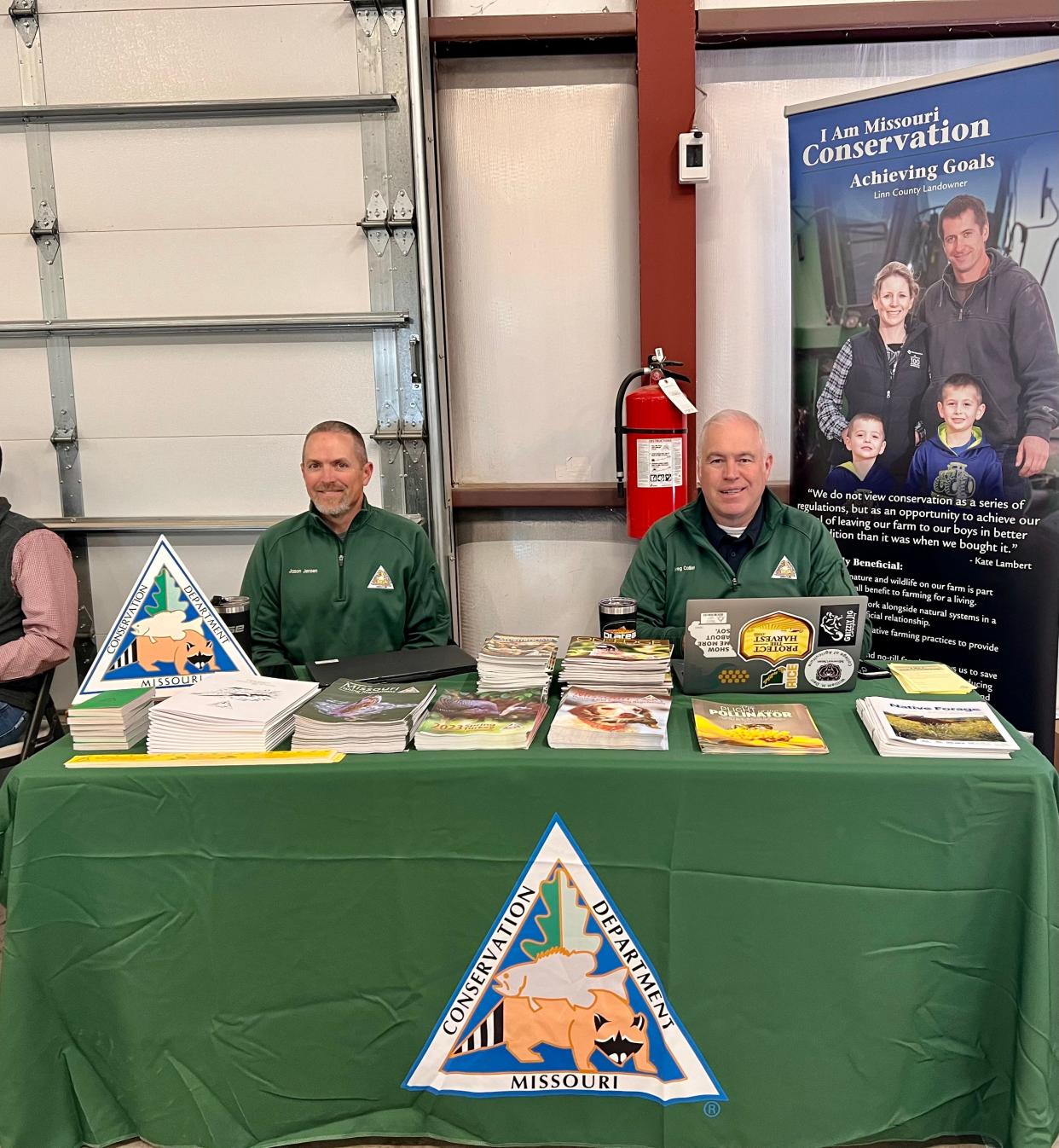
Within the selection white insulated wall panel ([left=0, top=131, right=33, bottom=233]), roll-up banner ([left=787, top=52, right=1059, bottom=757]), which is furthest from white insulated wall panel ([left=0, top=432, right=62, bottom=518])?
roll-up banner ([left=787, top=52, right=1059, bottom=757])

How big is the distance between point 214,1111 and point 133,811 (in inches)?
22.7

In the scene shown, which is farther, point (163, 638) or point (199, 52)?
point (199, 52)

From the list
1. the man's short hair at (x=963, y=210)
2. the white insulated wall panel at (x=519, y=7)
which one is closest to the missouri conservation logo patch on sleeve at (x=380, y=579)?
the man's short hair at (x=963, y=210)

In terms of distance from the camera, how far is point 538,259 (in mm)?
3752

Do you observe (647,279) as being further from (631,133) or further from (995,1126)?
(995,1126)

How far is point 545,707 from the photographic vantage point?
1899 millimetres

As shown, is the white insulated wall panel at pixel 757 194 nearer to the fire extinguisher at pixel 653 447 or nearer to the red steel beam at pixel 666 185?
the red steel beam at pixel 666 185

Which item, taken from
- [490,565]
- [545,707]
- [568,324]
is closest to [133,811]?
[545,707]

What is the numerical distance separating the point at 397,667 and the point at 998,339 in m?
2.05

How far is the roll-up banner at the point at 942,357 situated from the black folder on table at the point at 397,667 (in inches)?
64.9

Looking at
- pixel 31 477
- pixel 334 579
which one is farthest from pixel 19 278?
pixel 334 579

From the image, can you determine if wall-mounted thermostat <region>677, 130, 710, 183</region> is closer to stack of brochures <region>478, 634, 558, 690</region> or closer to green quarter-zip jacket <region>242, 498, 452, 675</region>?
green quarter-zip jacket <region>242, 498, 452, 675</region>

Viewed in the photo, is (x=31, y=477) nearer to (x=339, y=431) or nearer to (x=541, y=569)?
(x=339, y=431)

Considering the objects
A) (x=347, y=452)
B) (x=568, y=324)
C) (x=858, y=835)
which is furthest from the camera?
(x=568, y=324)
